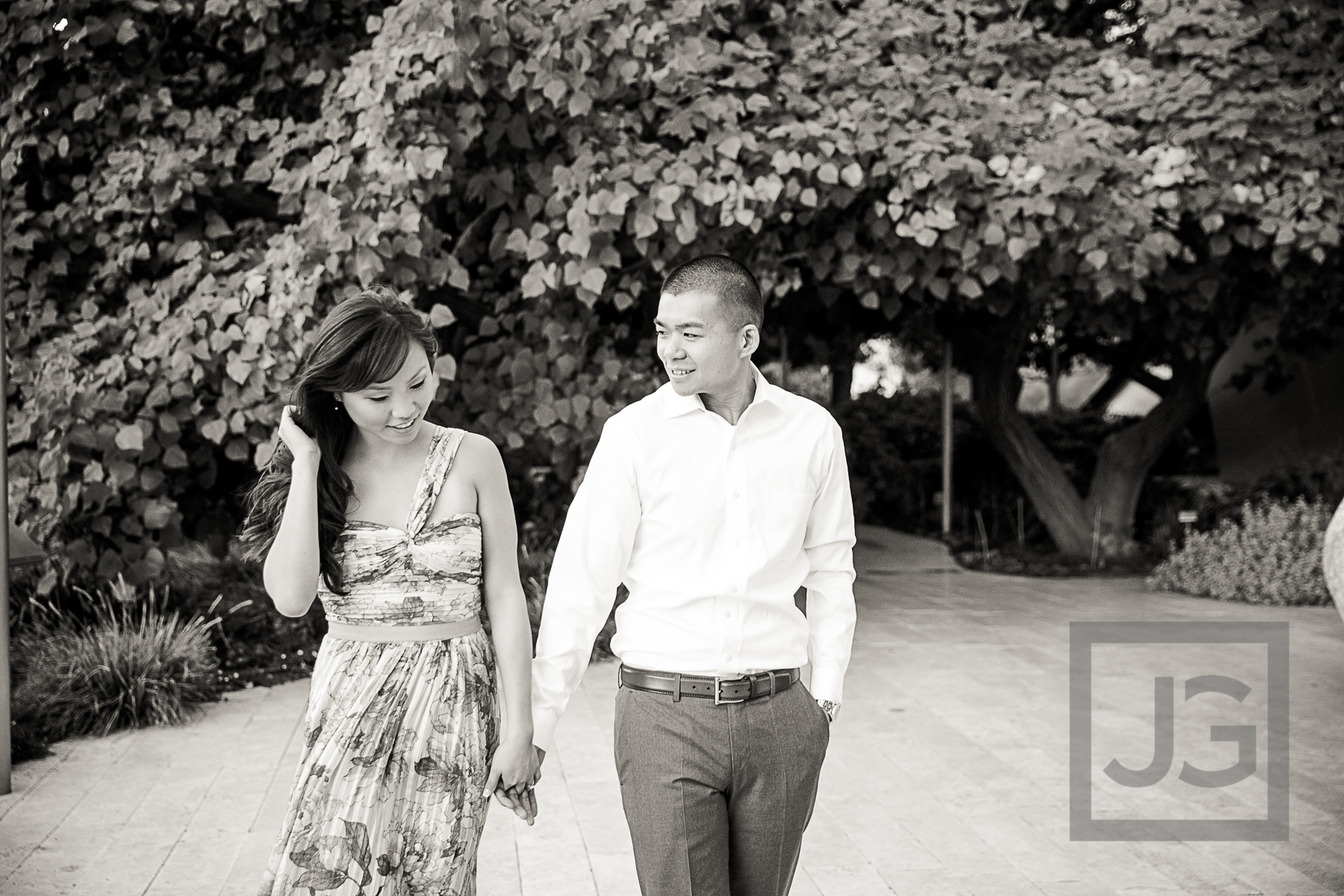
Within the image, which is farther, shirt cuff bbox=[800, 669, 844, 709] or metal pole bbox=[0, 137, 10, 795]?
metal pole bbox=[0, 137, 10, 795]

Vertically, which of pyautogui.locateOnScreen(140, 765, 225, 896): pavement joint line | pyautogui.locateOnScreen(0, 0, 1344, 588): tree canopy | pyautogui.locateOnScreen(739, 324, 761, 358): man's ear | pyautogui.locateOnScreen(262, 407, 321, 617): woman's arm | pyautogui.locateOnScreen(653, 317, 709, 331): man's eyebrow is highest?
pyautogui.locateOnScreen(0, 0, 1344, 588): tree canopy

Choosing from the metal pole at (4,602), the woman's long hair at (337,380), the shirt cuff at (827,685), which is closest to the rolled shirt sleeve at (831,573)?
the shirt cuff at (827,685)

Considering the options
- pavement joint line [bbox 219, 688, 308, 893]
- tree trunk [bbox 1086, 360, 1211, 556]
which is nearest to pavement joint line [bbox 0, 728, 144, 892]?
pavement joint line [bbox 219, 688, 308, 893]

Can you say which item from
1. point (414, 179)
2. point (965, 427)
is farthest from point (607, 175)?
point (965, 427)

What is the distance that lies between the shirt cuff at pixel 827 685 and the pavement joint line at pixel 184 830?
93.4 inches

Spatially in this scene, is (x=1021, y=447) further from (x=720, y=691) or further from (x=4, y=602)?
(x=720, y=691)

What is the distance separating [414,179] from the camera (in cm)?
656

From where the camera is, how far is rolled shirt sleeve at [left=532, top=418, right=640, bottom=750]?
8.15 ft

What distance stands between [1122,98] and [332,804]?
23.4 ft

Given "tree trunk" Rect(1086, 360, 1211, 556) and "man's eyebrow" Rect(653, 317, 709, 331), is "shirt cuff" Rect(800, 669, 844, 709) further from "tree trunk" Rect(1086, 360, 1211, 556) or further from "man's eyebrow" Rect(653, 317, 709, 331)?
"tree trunk" Rect(1086, 360, 1211, 556)

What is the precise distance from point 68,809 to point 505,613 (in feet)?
9.63

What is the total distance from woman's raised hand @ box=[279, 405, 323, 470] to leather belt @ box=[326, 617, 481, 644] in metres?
0.33

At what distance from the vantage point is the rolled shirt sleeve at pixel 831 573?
106 inches

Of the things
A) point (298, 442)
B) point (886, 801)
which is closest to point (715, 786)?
point (298, 442)
